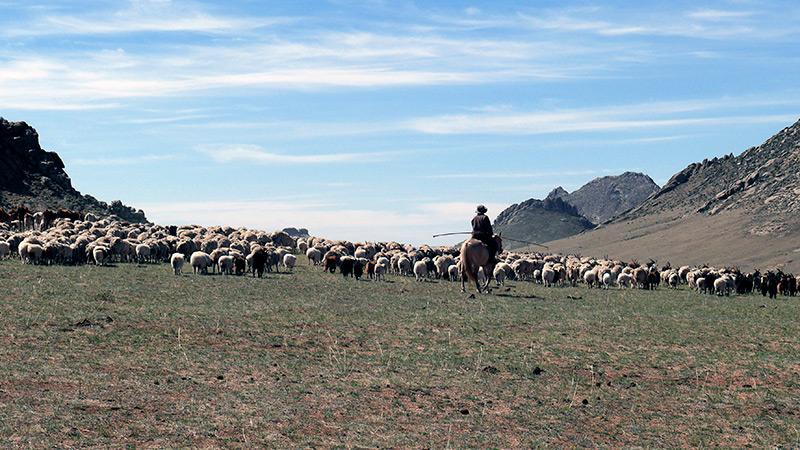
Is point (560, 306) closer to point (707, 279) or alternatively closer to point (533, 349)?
point (533, 349)

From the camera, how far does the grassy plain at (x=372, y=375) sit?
12969 millimetres

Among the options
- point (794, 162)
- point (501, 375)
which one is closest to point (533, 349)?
point (501, 375)

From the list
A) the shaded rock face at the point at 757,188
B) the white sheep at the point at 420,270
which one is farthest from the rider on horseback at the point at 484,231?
the shaded rock face at the point at 757,188

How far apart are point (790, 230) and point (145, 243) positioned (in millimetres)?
105583

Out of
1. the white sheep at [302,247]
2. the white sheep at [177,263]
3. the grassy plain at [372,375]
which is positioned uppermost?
the white sheep at [302,247]

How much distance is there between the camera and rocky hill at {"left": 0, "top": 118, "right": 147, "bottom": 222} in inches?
4122

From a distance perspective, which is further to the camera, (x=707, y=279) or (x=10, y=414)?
(x=707, y=279)

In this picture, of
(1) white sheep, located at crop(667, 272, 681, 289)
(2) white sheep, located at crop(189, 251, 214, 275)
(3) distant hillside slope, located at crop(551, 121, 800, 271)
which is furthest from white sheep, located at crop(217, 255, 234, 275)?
(3) distant hillside slope, located at crop(551, 121, 800, 271)

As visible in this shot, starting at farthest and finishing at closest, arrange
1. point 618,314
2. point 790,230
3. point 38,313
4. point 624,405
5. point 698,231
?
1. point 698,231
2. point 790,230
3. point 618,314
4. point 38,313
5. point 624,405

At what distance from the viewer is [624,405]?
1570 cm

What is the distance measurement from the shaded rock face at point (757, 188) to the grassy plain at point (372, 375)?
115953 millimetres

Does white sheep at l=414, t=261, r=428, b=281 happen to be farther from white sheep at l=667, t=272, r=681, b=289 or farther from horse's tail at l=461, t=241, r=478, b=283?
white sheep at l=667, t=272, r=681, b=289

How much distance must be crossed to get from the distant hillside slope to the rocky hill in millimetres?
85208

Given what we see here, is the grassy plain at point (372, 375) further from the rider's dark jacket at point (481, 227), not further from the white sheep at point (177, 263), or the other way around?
the white sheep at point (177, 263)
